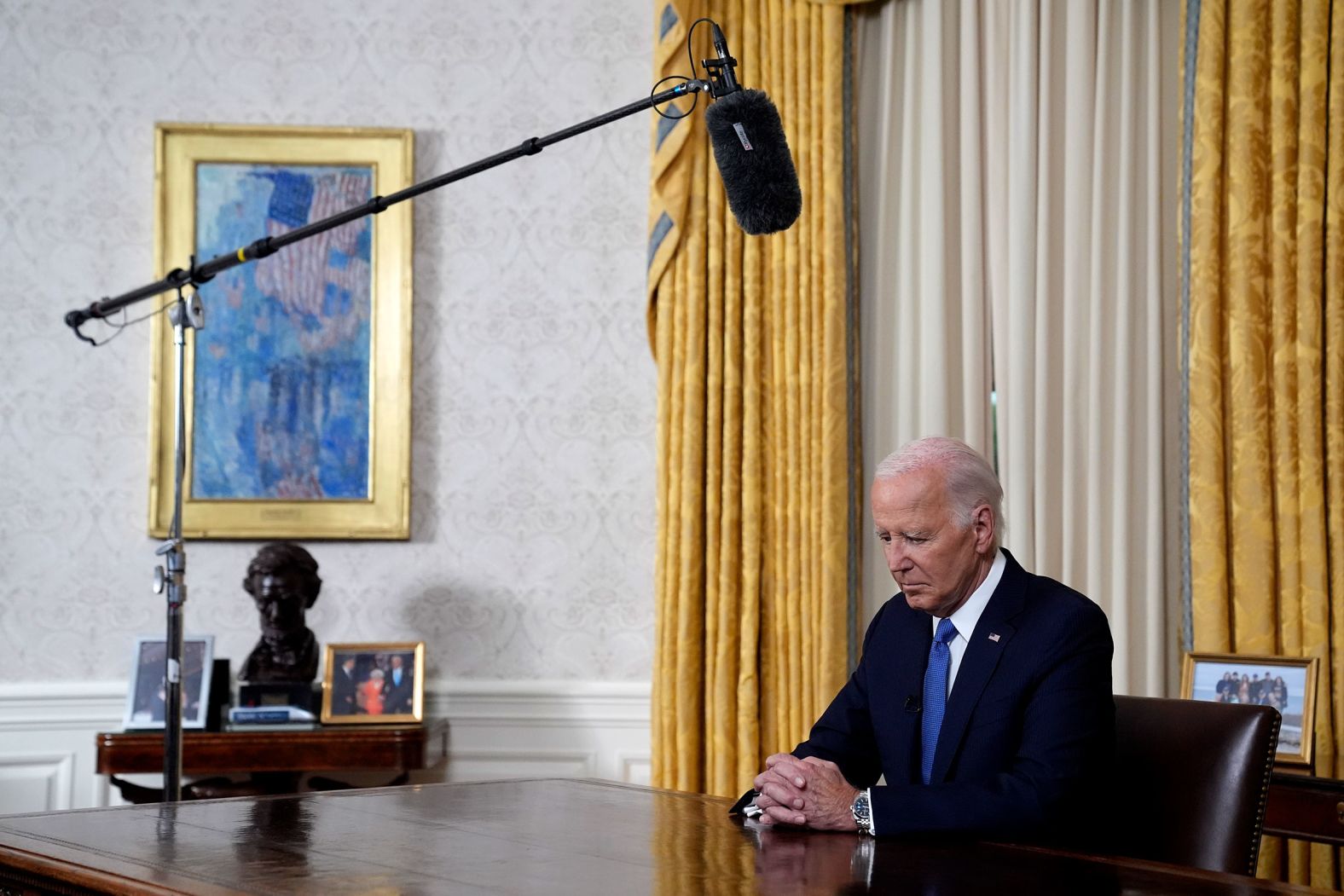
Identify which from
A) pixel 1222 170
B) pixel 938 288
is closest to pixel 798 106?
pixel 938 288

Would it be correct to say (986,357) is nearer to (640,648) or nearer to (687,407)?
(687,407)

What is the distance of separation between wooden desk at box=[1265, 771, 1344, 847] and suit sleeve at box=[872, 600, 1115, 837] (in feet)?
3.43

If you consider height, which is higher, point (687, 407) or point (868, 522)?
point (687, 407)

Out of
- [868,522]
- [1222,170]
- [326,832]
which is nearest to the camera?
[326,832]

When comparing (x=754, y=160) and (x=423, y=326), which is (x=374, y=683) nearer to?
(x=423, y=326)

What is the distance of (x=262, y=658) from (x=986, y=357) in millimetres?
2486

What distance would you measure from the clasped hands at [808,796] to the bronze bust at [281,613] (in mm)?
2395

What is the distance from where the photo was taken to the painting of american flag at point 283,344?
4.86m

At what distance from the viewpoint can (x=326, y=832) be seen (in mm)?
2223

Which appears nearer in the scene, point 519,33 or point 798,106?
point 798,106

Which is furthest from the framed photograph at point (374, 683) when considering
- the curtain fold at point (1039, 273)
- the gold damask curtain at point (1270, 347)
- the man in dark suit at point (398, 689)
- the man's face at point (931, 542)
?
the gold damask curtain at point (1270, 347)

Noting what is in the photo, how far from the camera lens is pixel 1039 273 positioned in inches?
173

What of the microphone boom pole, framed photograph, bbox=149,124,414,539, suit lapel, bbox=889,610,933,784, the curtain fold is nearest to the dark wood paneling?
framed photograph, bbox=149,124,414,539

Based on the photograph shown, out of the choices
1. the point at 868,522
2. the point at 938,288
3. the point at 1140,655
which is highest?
the point at 938,288
